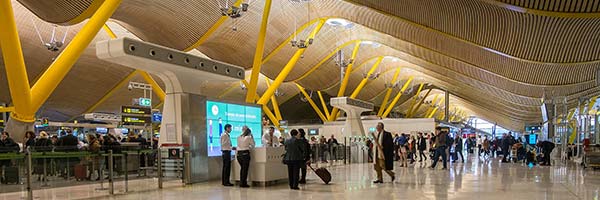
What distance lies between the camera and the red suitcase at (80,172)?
1064 centimetres

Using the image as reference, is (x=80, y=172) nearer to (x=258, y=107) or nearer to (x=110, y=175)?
(x=110, y=175)

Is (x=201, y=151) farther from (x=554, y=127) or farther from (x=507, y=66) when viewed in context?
(x=554, y=127)

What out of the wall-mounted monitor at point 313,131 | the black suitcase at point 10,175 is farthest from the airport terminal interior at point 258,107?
the wall-mounted monitor at point 313,131

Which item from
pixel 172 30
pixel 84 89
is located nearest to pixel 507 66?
pixel 172 30

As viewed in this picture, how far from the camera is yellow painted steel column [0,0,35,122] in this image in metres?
13.9

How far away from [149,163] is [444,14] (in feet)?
35.9

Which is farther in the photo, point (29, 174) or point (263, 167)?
point (263, 167)

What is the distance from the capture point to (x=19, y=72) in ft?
49.0

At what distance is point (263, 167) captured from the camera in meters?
11.4

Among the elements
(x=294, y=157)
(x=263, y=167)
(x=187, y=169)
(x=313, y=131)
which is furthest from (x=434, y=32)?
(x=313, y=131)

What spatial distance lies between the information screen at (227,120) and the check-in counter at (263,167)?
1815 mm

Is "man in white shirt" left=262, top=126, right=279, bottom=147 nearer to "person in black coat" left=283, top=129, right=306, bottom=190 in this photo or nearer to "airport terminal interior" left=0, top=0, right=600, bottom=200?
"airport terminal interior" left=0, top=0, right=600, bottom=200

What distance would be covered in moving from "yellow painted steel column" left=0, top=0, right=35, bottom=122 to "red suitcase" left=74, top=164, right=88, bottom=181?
5470 millimetres

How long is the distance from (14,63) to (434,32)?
14623mm
